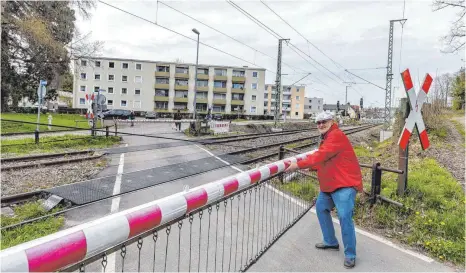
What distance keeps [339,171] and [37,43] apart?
27.1 m

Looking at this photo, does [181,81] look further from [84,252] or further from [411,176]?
[84,252]

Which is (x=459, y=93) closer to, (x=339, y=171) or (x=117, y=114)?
(x=117, y=114)

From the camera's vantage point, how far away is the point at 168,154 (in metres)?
13.4

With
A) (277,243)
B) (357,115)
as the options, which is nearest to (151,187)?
(277,243)

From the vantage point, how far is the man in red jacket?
3826 millimetres

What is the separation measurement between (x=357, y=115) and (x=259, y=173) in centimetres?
9725

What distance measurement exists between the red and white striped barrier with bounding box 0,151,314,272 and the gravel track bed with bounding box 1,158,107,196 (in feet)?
21.2

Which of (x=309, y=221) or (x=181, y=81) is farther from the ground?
(x=181, y=81)

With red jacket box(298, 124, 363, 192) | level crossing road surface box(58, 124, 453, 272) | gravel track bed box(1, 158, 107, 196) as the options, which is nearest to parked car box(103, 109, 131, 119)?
gravel track bed box(1, 158, 107, 196)

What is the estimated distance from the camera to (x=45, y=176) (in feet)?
29.5

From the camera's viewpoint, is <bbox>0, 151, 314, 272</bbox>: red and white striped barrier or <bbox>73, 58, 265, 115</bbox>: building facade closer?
<bbox>0, 151, 314, 272</bbox>: red and white striped barrier

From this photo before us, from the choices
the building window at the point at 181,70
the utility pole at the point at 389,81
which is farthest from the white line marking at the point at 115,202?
the building window at the point at 181,70

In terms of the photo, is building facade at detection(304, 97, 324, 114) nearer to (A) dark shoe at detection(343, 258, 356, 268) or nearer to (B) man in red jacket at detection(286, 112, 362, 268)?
(B) man in red jacket at detection(286, 112, 362, 268)

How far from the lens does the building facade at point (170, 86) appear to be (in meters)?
70.7
